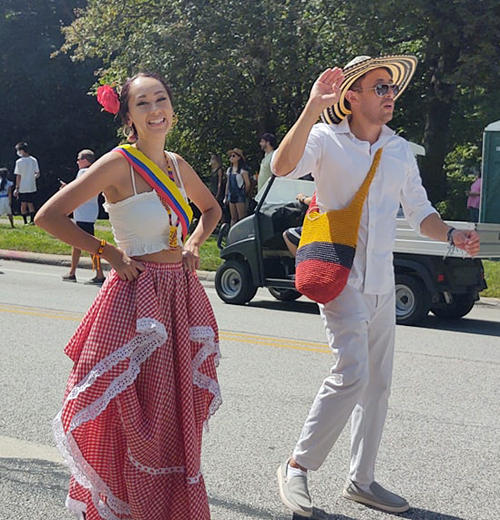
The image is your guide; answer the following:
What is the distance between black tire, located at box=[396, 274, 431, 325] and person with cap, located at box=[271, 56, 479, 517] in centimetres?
573

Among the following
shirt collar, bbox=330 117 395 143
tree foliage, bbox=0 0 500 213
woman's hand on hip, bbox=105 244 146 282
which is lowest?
woman's hand on hip, bbox=105 244 146 282

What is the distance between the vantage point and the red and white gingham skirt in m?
3.64

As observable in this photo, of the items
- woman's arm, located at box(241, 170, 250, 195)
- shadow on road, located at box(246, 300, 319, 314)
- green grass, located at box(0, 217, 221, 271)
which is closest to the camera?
shadow on road, located at box(246, 300, 319, 314)

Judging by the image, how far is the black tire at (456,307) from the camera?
35.1 ft

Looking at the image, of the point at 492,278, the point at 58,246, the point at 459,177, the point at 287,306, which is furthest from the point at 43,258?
the point at 459,177

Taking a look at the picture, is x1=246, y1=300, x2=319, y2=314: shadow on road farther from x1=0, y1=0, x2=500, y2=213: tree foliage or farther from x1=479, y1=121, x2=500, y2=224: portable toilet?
x1=0, y1=0, x2=500, y2=213: tree foliage

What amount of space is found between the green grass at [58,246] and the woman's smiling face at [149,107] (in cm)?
962

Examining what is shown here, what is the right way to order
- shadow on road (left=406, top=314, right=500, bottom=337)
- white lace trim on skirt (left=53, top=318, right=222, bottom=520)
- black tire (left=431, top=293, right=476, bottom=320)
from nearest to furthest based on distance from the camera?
1. white lace trim on skirt (left=53, top=318, right=222, bottom=520)
2. shadow on road (left=406, top=314, right=500, bottom=337)
3. black tire (left=431, top=293, right=476, bottom=320)

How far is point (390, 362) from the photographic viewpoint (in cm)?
440

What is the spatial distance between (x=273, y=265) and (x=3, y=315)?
10.6 feet

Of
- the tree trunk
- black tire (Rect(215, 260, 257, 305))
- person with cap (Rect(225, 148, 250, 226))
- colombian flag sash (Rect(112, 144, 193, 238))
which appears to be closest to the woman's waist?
colombian flag sash (Rect(112, 144, 193, 238))

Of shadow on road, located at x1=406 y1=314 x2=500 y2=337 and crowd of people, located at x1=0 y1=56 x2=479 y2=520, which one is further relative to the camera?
shadow on road, located at x1=406 y1=314 x2=500 y2=337

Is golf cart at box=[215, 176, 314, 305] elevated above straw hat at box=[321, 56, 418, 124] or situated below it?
below

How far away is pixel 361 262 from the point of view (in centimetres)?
429
